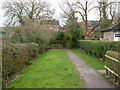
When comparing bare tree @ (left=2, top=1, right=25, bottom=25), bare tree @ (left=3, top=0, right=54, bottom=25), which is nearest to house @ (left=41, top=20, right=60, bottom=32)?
bare tree @ (left=3, top=0, right=54, bottom=25)

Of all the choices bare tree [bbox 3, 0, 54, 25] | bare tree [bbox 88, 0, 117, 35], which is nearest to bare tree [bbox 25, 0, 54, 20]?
bare tree [bbox 3, 0, 54, 25]

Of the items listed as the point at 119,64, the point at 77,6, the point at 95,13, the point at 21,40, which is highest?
the point at 77,6

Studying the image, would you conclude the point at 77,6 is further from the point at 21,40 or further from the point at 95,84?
the point at 95,84

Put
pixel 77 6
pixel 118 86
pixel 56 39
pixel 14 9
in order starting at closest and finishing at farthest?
pixel 118 86, pixel 14 9, pixel 77 6, pixel 56 39

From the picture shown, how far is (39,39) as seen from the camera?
18.1 m

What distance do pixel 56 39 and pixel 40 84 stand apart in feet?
96.8

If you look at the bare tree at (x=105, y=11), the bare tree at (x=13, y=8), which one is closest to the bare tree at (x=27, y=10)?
the bare tree at (x=13, y=8)

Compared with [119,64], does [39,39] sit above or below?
above

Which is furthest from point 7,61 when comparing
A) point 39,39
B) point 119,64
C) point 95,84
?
point 39,39

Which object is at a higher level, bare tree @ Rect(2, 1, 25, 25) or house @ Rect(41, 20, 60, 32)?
bare tree @ Rect(2, 1, 25, 25)

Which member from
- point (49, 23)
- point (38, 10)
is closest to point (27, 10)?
point (38, 10)

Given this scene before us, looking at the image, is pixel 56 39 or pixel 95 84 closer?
pixel 95 84

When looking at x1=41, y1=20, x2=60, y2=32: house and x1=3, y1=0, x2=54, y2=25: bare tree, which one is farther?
x1=3, y1=0, x2=54, y2=25: bare tree

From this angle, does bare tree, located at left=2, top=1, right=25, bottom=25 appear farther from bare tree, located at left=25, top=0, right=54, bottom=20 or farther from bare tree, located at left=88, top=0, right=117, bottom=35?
bare tree, located at left=88, top=0, right=117, bottom=35
